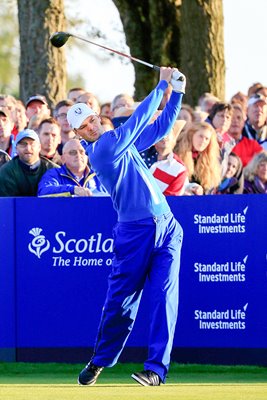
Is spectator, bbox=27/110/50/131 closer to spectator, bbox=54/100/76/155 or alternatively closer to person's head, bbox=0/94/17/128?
spectator, bbox=54/100/76/155

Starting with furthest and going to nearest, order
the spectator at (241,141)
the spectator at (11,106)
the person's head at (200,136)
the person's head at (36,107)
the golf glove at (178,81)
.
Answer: the person's head at (36,107) < the spectator at (11,106) < the spectator at (241,141) < the person's head at (200,136) < the golf glove at (178,81)

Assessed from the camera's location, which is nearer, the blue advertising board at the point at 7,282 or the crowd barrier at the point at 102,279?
the crowd barrier at the point at 102,279

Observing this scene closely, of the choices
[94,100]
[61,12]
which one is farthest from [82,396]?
[61,12]

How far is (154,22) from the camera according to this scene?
2339cm

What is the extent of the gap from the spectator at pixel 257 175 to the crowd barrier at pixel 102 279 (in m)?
1.25

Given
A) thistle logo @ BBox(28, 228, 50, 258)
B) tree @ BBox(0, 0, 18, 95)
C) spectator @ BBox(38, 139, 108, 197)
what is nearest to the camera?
thistle logo @ BBox(28, 228, 50, 258)

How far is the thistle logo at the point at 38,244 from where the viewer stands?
1346 cm

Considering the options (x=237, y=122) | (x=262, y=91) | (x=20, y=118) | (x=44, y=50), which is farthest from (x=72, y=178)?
(x=44, y=50)

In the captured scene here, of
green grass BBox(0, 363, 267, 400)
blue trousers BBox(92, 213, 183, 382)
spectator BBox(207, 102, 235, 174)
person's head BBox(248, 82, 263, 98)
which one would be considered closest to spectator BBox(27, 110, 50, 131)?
spectator BBox(207, 102, 235, 174)

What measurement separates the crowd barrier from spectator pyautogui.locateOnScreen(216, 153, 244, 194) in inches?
59.1

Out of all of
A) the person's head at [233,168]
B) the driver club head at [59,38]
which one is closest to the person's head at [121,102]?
the person's head at [233,168]

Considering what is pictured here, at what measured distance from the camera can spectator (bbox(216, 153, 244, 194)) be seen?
14.6 m

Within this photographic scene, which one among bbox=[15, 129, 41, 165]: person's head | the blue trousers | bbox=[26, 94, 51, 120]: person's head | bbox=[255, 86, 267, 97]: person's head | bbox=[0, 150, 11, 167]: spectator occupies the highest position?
bbox=[255, 86, 267, 97]: person's head

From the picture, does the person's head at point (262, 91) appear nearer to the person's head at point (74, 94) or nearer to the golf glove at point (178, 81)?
the person's head at point (74, 94)
